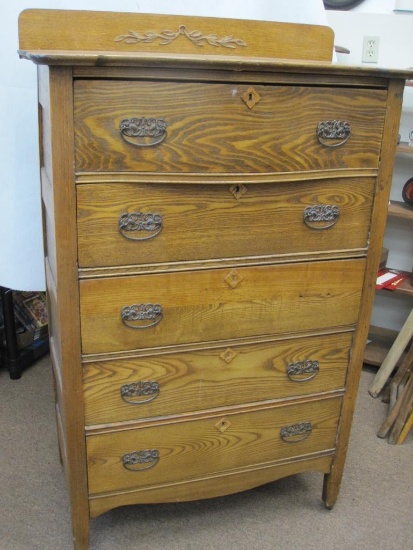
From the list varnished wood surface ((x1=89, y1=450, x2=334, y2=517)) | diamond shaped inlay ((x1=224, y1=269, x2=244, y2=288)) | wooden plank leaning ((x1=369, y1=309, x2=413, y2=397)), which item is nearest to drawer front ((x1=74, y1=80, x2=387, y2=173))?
diamond shaped inlay ((x1=224, y1=269, x2=244, y2=288))

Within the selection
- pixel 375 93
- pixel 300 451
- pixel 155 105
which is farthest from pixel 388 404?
pixel 155 105

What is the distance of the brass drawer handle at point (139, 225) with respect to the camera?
3.72 ft

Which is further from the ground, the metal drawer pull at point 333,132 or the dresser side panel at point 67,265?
the metal drawer pull at point 333,132

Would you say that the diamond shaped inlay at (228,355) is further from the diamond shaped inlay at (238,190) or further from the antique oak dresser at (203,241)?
the diamond shaped inlay at (238,190)

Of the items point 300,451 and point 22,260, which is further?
point 22,260

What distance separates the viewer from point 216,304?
1.26 m

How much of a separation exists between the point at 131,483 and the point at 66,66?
0.91 meters

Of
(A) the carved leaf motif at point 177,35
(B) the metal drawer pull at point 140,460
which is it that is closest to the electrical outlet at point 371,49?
(A) the carved leaf motif at point 177,35

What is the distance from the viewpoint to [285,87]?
1.15 meters

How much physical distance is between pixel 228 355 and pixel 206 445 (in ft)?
0.76

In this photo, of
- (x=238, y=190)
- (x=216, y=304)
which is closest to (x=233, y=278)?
(x=216, y=304)

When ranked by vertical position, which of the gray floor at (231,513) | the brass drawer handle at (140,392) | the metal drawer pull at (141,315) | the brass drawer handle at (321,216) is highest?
the brass drawer handle at (321,216)

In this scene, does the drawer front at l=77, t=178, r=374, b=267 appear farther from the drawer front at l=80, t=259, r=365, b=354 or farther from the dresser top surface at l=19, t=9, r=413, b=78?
the dresser top surface at l=19, t=9, r=413, b=78

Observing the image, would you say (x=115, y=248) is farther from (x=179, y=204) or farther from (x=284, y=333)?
(x=284, y=333)
